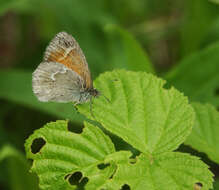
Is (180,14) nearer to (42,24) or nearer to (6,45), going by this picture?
(42,24)

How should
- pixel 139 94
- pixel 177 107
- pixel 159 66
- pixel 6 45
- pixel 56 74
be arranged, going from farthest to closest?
pixel 6 45
pixel 159 66
pixel 56 74
pixel 139 94
pixel 177 107

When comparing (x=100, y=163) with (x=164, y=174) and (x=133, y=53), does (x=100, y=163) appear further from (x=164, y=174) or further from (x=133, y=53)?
(x=133, y=53)

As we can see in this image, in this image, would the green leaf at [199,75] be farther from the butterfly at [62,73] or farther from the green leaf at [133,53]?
the butterfly at [62,73]

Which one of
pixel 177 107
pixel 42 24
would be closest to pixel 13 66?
pixel 42 24

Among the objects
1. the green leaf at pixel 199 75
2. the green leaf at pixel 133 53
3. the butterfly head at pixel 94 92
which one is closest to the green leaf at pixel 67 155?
the butterfly head at pixel 94 92

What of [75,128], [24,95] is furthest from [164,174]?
[24,95]

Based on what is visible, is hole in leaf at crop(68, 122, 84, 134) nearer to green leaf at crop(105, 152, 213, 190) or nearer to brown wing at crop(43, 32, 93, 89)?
brown wing at crop(43, 32, 93, 89)

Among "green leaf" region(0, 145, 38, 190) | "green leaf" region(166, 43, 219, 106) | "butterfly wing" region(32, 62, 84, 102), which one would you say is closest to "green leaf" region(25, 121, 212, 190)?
"butterfly wing" region(32, 62, 84, 102)

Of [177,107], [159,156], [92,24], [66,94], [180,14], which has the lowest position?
[159,156]
